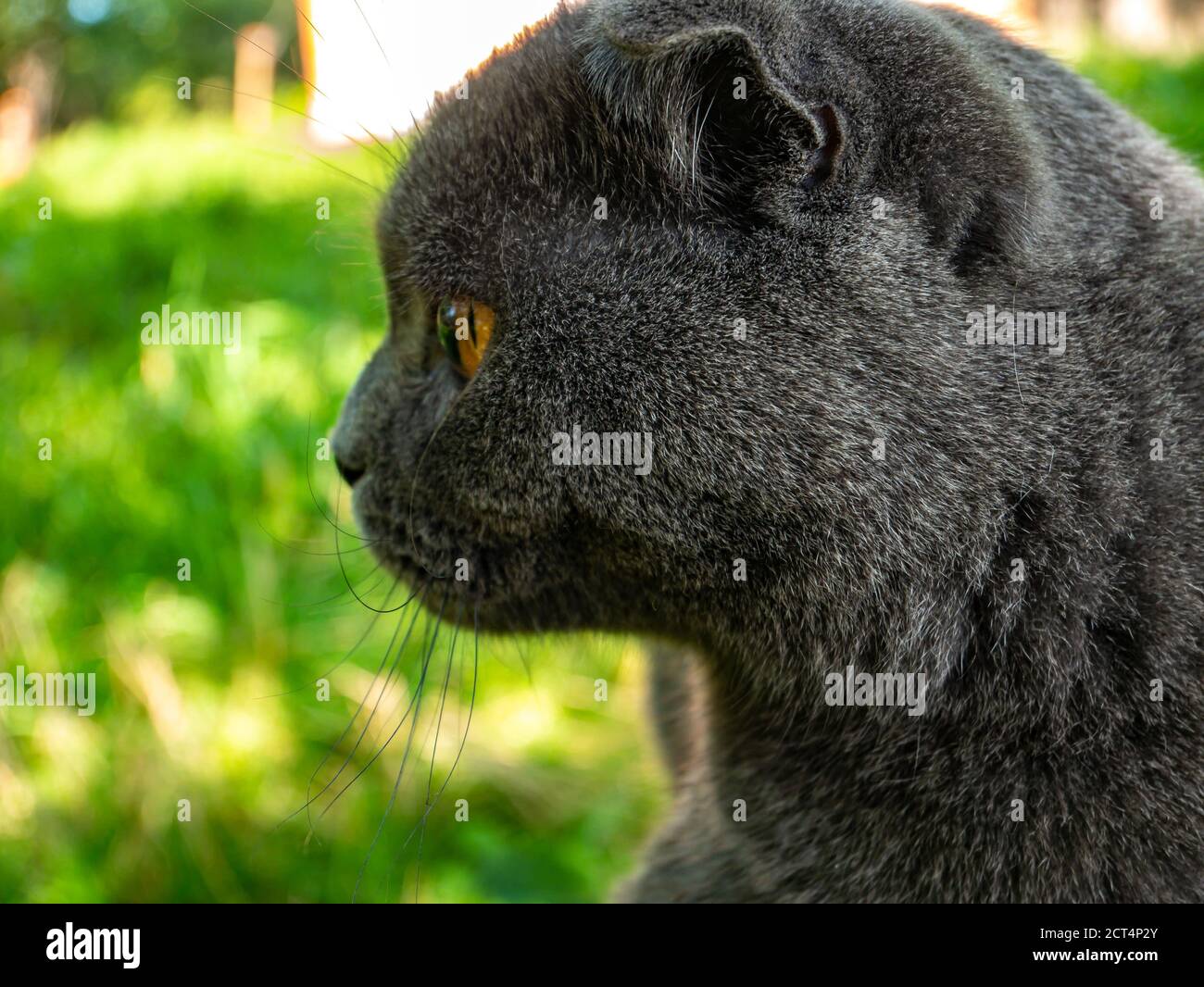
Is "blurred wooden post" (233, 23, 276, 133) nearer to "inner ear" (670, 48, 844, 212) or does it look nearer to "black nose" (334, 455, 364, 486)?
"black nose" (334, 455, 364, 486)

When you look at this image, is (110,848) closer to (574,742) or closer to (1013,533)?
(574,742)

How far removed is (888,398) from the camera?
4.63 feet

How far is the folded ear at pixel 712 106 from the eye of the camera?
49.9 inches

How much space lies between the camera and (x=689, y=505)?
1.47m

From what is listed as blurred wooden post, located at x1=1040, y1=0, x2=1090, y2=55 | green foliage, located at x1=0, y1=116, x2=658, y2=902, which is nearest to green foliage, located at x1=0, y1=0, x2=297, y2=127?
blurred wooden post, located at x1=1040, y1=0, x2=1090, y2=55

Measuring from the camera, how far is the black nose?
188cm

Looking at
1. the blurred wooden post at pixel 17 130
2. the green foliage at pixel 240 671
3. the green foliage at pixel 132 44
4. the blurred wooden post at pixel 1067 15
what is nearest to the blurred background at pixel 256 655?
the green foliage at pixel 240 671

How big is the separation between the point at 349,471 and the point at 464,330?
1.35 ft

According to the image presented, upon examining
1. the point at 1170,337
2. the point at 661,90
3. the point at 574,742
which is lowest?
the point at 574,742

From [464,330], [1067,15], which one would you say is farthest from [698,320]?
[1067,15]

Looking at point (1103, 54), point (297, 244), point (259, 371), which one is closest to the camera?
point (259, 371)

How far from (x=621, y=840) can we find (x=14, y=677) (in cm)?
147

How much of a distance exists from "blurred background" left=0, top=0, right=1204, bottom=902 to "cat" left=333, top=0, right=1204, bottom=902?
0.38 meters

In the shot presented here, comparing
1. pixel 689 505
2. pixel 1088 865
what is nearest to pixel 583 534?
pixel 689 505
